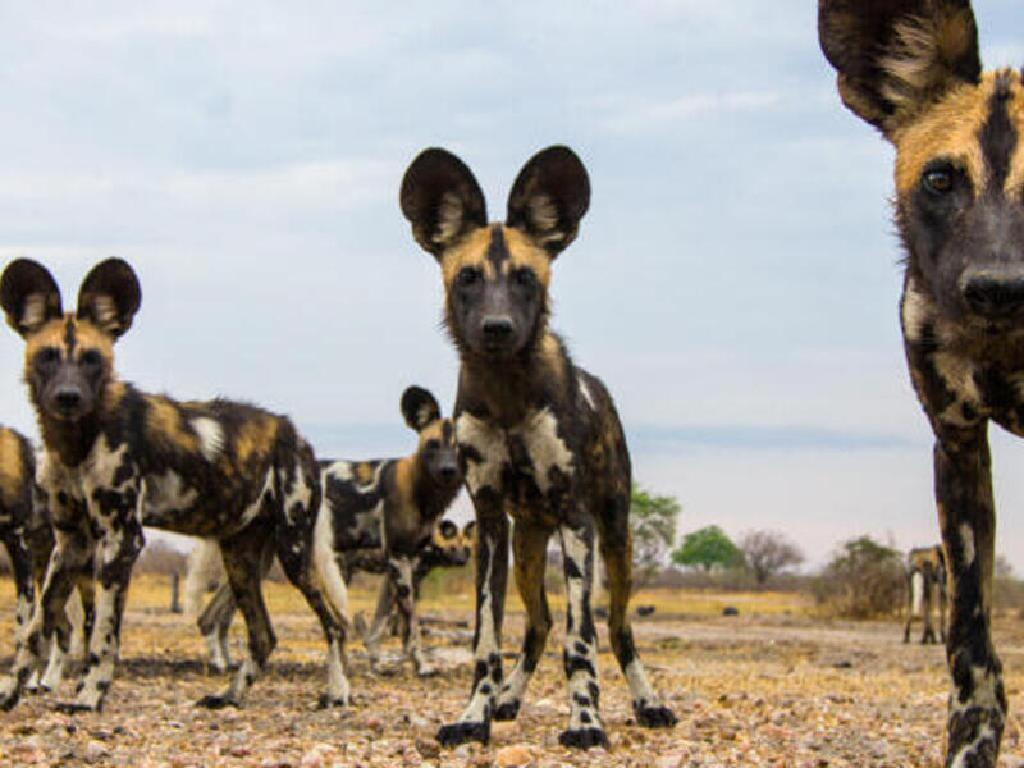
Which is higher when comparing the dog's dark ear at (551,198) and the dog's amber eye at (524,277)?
the dog's dark ear at (551,198)

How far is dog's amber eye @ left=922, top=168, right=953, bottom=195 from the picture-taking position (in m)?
3.69

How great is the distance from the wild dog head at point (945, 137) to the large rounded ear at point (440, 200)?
2.73 m

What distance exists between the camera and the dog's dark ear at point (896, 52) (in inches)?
156

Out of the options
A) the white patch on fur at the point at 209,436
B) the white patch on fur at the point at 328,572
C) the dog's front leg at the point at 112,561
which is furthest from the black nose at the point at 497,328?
the white patch on fur at the point at 328,572

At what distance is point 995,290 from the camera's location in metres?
3.37

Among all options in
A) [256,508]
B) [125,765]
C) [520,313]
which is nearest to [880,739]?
[520,313]

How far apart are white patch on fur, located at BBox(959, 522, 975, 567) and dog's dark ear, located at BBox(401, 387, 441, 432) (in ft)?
33.5

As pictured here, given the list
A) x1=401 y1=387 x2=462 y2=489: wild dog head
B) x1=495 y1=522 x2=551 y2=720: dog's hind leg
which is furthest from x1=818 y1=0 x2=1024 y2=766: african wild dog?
x1=401 y1=387 x2=462 y2=489: wild dog head

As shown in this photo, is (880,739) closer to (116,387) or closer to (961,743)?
(961,743)

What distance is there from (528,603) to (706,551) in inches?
3142

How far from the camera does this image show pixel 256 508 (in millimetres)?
8914

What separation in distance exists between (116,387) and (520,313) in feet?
9.83

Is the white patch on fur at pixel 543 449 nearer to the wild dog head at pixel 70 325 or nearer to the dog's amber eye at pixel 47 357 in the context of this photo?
the wild dog head at pixel 70 325

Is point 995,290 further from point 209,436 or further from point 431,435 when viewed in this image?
point 431,435
